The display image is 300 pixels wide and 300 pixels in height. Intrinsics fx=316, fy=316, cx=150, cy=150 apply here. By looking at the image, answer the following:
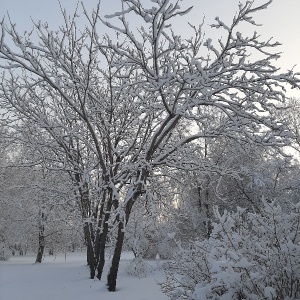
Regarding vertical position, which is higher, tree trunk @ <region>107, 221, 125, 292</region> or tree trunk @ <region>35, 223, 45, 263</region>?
tree trunk @ <region>35, 223, 45, 263</region>

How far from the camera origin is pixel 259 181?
16938 millimetres

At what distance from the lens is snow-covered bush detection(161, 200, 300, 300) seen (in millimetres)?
3176

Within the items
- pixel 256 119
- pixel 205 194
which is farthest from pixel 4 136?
pixel 205 194

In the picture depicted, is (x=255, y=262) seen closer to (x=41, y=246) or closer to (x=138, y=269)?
(x=138, y=269)

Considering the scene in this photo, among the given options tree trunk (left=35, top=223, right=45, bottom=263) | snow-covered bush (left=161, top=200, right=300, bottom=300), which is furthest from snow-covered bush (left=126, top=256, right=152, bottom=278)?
tree trunk (left=35, top=223, right=45, bottom=263)

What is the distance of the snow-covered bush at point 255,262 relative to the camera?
10.4ft

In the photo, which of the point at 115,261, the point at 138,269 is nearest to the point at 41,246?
the point at 138,269

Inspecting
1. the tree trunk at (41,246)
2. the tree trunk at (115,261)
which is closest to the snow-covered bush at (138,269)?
the tree trunk at (115,261)

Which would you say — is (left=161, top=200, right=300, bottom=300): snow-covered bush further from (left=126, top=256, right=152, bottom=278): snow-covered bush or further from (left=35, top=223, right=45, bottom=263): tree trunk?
(left=35, top=223, right=45, bottom=263): tree trunk

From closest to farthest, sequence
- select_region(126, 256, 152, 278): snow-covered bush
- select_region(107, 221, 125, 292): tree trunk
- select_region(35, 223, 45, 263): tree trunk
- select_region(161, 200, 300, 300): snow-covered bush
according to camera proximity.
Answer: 1. select_region(161, 200, 300, 300): snow-covered bush
2. select_region(107, 221, 125, 292): tree trunk
3. select_region(126, 256, 152, 278): snow-covered bush
4. select_region(35, 223, 45, 263): tree trunk

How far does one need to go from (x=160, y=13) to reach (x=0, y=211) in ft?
70.1

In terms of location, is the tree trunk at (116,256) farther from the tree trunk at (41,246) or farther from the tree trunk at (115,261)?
the tree trunk at (41,246)

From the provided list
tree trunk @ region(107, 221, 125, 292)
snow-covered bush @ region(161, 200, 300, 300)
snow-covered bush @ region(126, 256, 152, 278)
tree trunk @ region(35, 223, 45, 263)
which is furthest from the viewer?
tree trunk @ region(35, 223, 45, 263)

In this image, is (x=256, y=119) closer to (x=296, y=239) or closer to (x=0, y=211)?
(x=296, y=239)
